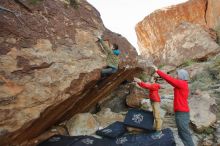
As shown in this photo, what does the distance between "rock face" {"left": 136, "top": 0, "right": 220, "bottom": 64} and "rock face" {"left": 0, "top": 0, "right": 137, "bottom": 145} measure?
946 cm

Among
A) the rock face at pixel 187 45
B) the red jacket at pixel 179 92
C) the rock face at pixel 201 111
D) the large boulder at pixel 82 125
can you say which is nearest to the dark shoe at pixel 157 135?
the red jacket at pixel 179 92

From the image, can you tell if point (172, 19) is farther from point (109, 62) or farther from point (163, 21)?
point (109, 62)

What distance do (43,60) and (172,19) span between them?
40.4 feet

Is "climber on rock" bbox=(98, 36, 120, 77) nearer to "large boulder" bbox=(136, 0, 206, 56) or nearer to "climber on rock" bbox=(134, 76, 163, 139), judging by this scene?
"climber on rock" bbox=(134, 76, 163, 139)

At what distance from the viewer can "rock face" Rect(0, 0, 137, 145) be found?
429 cm

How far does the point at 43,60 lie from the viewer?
4746mm

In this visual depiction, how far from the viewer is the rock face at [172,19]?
15.0 metres

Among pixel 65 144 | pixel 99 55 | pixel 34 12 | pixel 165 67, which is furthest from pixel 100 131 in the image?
pixel 165 67

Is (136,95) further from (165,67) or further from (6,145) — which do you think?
(165,67)

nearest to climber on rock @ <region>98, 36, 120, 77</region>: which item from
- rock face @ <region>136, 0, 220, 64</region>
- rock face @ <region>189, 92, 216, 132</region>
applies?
rock face @ <region>189, 92, 216, 132</region>

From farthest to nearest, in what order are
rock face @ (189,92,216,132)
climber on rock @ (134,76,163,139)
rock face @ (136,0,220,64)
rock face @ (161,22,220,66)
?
rock face @ (136,0,220,64), rock face @ (161,22,220,66), rock face @ (189,92,216,132), climber on rock @ (134,76,163,139)

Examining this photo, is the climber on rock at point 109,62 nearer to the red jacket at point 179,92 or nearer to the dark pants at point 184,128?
the red jacket at point 179,92

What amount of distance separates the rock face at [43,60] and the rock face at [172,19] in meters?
9.46

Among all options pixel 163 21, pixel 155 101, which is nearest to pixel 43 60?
pixel 155 101
